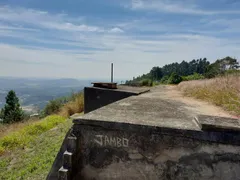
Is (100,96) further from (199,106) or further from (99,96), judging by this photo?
(199,106)

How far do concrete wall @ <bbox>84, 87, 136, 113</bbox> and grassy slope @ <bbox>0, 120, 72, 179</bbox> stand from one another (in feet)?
5.95

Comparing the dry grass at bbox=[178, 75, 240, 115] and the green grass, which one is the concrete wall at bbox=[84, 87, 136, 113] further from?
the dry grass at bbox=[178, 75, 240, 115]

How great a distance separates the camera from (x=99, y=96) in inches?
331

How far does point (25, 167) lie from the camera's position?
498 cm

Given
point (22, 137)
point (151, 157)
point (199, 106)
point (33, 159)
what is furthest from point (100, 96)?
point (151, 157)

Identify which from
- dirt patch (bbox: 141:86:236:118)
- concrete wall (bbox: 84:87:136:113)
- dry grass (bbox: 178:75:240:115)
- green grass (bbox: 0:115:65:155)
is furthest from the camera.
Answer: concrete wall (bbox: 84:87:136:113)

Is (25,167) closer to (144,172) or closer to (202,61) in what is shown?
(144,172)

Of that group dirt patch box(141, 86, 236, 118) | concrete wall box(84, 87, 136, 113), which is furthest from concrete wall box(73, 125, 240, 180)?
concrete wall box(84, 87, 136, 113)

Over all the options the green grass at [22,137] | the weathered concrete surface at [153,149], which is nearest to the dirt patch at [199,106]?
the weathered concrete surface at [153,149]

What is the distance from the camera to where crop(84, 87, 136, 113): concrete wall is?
7.93m

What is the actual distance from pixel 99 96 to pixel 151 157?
6029 millimetres

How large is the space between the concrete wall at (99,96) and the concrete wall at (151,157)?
16.5ft

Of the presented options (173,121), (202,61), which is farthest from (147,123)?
(202,61)

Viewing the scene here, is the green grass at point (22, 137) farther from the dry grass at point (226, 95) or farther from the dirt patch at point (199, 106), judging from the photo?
the dry grass at point (226, 95)
